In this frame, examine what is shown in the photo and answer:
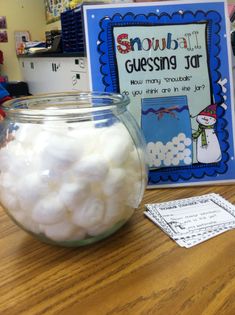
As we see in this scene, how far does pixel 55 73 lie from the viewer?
88.8 inches

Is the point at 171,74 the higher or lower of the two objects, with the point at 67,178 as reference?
higher

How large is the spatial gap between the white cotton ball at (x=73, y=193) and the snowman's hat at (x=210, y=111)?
1.02 ft

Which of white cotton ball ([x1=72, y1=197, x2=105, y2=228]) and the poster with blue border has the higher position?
the poster with blue border

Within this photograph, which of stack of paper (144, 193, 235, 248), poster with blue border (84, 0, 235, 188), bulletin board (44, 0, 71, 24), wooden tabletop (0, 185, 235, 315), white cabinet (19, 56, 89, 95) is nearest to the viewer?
wooden tabletop (0, 185, 235, 315)

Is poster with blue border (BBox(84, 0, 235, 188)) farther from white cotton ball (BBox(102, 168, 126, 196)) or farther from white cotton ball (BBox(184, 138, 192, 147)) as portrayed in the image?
white cotton ball (BBox(102, 168, 126, 196))

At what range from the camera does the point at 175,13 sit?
23.8 inches

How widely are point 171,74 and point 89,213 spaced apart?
322mm

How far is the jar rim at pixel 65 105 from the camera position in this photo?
412 mm

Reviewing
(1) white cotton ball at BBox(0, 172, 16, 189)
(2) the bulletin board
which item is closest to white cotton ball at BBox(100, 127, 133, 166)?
(1) white cotton ball at BBox(0, 172, 16, 189)

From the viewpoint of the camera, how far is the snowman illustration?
0.61 m

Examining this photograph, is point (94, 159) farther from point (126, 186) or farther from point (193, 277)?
point (193, 277)

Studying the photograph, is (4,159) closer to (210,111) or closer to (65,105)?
(65,105)

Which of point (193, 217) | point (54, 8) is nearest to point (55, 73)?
point (54, 8)

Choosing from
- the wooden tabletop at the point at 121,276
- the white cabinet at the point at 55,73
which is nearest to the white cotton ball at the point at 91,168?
the wooden tabletop at the point at 121,276
